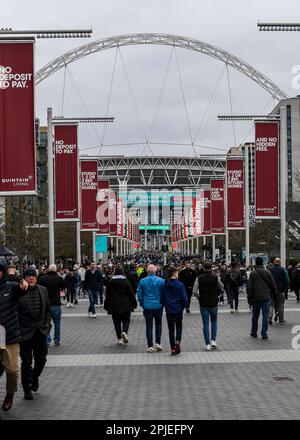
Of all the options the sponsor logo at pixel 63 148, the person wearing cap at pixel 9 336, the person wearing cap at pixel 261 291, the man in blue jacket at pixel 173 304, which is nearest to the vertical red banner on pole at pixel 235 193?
the sponsor logo at pixel 63 148

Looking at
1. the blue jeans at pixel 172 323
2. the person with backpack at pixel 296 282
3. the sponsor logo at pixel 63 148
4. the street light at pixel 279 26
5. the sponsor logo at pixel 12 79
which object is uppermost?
the street light at pixel 279 26

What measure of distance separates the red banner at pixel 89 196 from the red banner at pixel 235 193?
702cm

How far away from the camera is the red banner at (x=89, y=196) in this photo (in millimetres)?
41938

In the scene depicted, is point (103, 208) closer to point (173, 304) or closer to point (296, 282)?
point (296, 282)

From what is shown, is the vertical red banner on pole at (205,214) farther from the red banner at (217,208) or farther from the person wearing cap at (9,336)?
the person wearing cap at (9,336)

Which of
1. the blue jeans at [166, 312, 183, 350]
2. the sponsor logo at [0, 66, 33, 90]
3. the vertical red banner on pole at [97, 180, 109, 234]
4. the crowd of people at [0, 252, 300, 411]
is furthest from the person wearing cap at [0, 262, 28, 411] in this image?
the vertical red banner on pole at [97, 180, 109, 234]

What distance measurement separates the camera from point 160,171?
180m

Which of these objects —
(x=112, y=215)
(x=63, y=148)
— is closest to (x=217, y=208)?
(x=112, y=215)

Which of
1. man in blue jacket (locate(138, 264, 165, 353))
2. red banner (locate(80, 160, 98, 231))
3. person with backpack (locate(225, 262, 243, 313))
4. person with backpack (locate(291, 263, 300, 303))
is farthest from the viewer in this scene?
red banner (locate(80, 160, 98, 231))

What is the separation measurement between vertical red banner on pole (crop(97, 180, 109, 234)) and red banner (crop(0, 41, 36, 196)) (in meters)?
31.0

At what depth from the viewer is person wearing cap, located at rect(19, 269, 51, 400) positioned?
1135cm

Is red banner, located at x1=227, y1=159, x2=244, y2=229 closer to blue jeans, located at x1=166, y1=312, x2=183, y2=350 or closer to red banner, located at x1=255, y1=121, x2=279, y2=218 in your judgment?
red banner, located at x1=255, y1=121, x2=279, y2=218

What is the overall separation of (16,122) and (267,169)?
16463 millimetres
